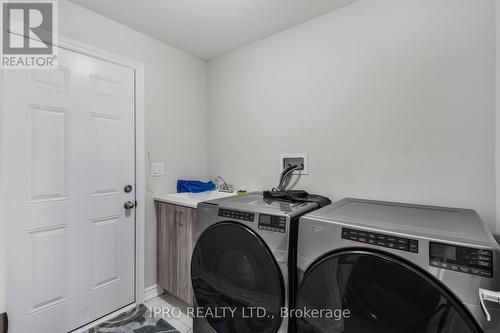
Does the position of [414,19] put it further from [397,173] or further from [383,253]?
[383,253]

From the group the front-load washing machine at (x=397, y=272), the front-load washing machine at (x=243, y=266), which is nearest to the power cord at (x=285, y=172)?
the front-load washing machine at (x=243, y=266)

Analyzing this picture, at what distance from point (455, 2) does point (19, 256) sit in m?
3.02

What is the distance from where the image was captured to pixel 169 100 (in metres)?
2.24

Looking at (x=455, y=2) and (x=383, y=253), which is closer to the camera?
(x=383, y=253)

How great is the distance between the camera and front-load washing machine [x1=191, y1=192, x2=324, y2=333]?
1.11 m

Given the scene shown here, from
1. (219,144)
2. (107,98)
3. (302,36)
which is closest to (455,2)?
(302,36)

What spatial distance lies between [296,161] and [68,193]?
1.73 m

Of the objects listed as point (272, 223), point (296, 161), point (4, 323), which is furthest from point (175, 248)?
point (296, 161)

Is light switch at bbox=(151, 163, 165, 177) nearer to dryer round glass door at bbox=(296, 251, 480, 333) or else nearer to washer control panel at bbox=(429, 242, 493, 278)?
dryer round glass door at bbox=(296, 251, 480, 333)

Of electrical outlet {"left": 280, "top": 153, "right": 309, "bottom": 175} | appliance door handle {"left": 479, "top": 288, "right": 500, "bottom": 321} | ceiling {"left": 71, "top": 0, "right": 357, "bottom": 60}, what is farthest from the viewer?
electrical outlet {"left": 280, "top": 153, "right": 309, "bottom": 175}

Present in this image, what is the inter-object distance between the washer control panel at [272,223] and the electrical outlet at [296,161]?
798mm

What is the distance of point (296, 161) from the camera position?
1902mm

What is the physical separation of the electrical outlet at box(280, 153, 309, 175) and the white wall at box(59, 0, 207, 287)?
40.0 inches

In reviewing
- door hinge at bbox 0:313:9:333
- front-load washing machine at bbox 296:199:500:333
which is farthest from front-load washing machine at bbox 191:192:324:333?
door hinge at bbox 0:313:9:333
